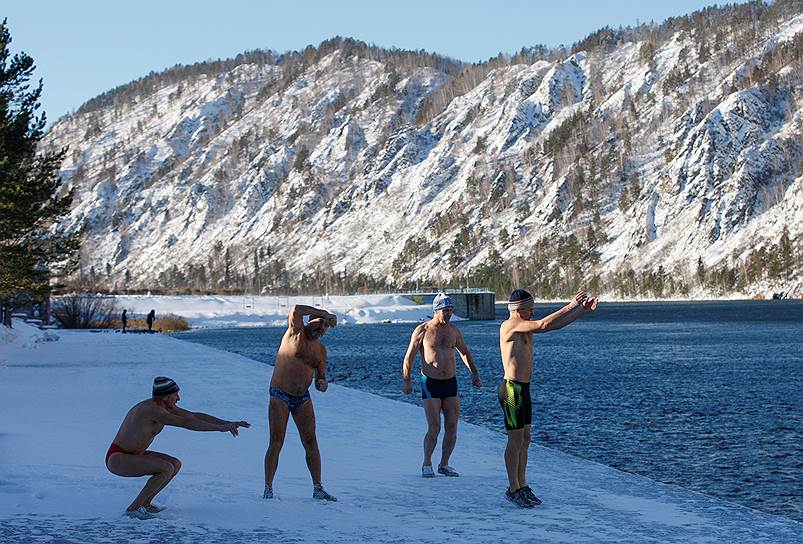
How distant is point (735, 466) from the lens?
1925 centimetres

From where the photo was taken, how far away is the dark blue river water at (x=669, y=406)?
1862cm

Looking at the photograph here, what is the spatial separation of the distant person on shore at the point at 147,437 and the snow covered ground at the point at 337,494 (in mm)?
346

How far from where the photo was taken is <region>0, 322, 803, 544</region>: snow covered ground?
1076 cm

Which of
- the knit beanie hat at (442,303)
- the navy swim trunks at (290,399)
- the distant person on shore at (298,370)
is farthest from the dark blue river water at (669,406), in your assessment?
the navy swim trunks at (290,399)

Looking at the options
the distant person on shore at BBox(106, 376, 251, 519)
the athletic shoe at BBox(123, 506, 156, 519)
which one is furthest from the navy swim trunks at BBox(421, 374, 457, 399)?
the athletic shoe at BBox(123, 506, 156, 519)

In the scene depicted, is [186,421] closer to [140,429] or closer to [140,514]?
[140,429]

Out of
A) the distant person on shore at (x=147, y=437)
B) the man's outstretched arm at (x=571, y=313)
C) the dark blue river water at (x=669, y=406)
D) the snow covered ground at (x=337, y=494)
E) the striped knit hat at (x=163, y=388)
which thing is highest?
the man's outstretched arm at (x=571, y=313)

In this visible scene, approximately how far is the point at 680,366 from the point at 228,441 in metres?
35.7

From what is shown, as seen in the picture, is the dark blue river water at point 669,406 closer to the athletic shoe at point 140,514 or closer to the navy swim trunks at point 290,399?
the navy swim trunks at point 290,399

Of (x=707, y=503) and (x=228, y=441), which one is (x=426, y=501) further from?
(x=228, y=441)

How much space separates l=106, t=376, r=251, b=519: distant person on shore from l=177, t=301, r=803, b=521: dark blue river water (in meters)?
8.77

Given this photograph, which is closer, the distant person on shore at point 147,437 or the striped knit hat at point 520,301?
the distant person on shore at point 147,437

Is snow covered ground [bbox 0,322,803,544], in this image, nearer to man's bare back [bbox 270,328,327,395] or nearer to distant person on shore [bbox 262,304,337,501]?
distant person on shore [bbox 262,304,337,501]

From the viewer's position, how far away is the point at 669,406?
100 feet
